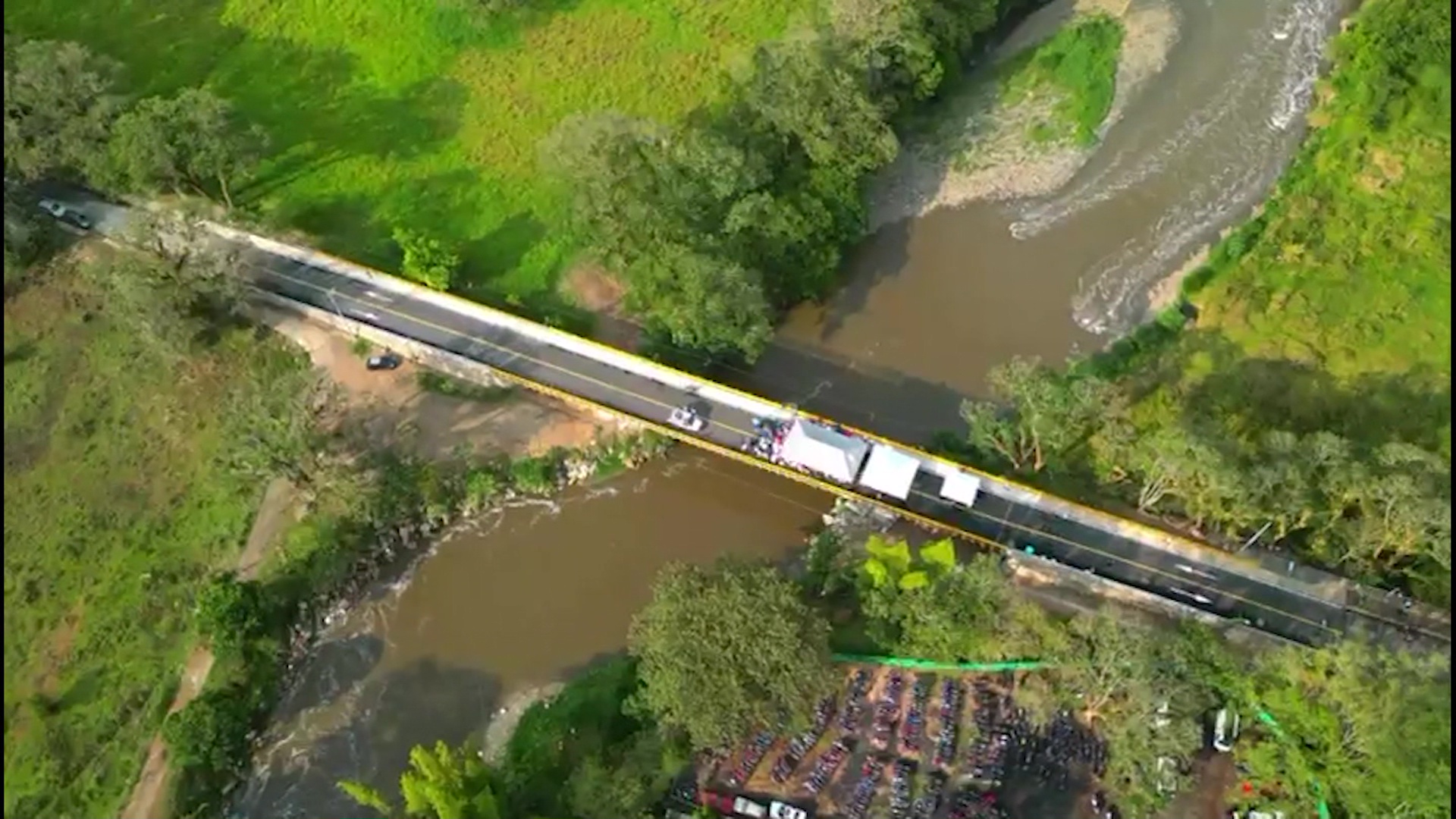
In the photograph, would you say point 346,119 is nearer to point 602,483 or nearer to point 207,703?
point 602,483

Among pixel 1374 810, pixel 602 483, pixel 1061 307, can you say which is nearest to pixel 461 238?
pixel 602 483

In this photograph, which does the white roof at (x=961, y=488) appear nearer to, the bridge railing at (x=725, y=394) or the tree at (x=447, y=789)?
the bridge railing at (x=725, y=394)

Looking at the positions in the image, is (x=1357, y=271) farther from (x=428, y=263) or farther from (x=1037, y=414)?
(x=428, y=263)

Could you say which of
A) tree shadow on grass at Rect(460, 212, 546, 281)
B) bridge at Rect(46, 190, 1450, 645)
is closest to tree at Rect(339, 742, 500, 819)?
bridge at Rect(46, 190, 1450, 645)

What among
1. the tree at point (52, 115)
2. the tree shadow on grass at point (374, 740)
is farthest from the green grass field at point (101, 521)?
the tree at point (52, 115)

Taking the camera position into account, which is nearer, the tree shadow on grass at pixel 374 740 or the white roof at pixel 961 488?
the tree shadow on grass at pixel 374 740

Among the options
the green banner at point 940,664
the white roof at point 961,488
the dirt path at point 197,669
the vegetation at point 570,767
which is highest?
the white roof at point 961,488

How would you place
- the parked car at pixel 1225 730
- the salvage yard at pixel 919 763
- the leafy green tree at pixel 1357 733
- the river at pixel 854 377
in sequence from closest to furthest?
the leafy green tree at pixel 1357 733
the salvage yard at pixel 919 763
the parked car at pixel 1225 730
the river at pixel 854 377
